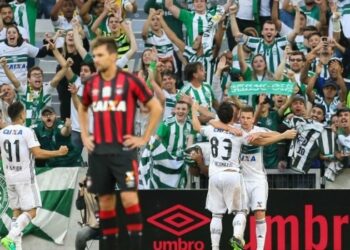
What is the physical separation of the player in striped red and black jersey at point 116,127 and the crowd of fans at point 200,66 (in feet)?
14.4

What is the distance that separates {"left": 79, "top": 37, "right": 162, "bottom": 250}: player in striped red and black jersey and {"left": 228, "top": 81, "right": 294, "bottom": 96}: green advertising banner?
5.07 m

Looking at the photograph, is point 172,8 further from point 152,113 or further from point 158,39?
point 152,113

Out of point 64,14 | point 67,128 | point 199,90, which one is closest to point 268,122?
point 199,90

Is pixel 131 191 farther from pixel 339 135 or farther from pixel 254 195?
pixel 339 135

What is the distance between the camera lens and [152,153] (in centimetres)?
1908

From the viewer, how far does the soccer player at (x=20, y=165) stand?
17562 mm

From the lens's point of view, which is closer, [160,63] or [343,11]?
[160,63]

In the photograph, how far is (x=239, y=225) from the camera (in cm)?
1731

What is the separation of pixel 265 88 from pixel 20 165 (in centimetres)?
362

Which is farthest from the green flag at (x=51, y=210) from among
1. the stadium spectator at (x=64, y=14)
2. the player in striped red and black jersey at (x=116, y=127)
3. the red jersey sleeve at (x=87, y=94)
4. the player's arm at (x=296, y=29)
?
the player in striped red and black jersey at (x=116, y=127)

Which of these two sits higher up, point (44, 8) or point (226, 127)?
point (44, 8)

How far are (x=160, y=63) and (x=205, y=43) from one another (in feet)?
3.94

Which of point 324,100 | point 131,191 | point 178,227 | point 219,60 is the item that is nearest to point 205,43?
point 219,60

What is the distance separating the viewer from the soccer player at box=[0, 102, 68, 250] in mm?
17562
